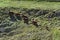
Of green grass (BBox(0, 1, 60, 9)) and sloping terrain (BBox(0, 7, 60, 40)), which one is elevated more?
green grass (BBox(0, 1, 60, 9))

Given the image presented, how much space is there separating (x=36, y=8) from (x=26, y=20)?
8.3 inches

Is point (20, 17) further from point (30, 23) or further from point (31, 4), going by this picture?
point (31, 4)

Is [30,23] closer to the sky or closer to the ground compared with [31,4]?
closer to the ground

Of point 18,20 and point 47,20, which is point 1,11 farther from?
point 47,20

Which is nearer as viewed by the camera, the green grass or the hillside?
the hillside

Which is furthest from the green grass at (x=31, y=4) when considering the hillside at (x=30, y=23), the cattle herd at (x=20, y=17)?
the cattle herd at (x=20, y=17)

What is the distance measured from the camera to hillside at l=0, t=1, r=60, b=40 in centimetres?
297

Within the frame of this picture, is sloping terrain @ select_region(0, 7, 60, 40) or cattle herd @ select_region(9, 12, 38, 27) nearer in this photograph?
sloping terrain @ select_region(0, 7, 60, 40)

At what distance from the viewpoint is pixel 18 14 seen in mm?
3184

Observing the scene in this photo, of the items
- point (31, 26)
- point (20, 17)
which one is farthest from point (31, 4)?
point (31, 26)

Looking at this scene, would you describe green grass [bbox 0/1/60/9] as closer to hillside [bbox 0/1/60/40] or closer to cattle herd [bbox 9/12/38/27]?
hillside [bbox 0/1/60/40]

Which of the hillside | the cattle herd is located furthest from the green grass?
the cattle herd

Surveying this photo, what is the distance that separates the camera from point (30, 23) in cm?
311

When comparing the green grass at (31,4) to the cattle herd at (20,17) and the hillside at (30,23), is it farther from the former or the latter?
the cattle herd at (20,17)
